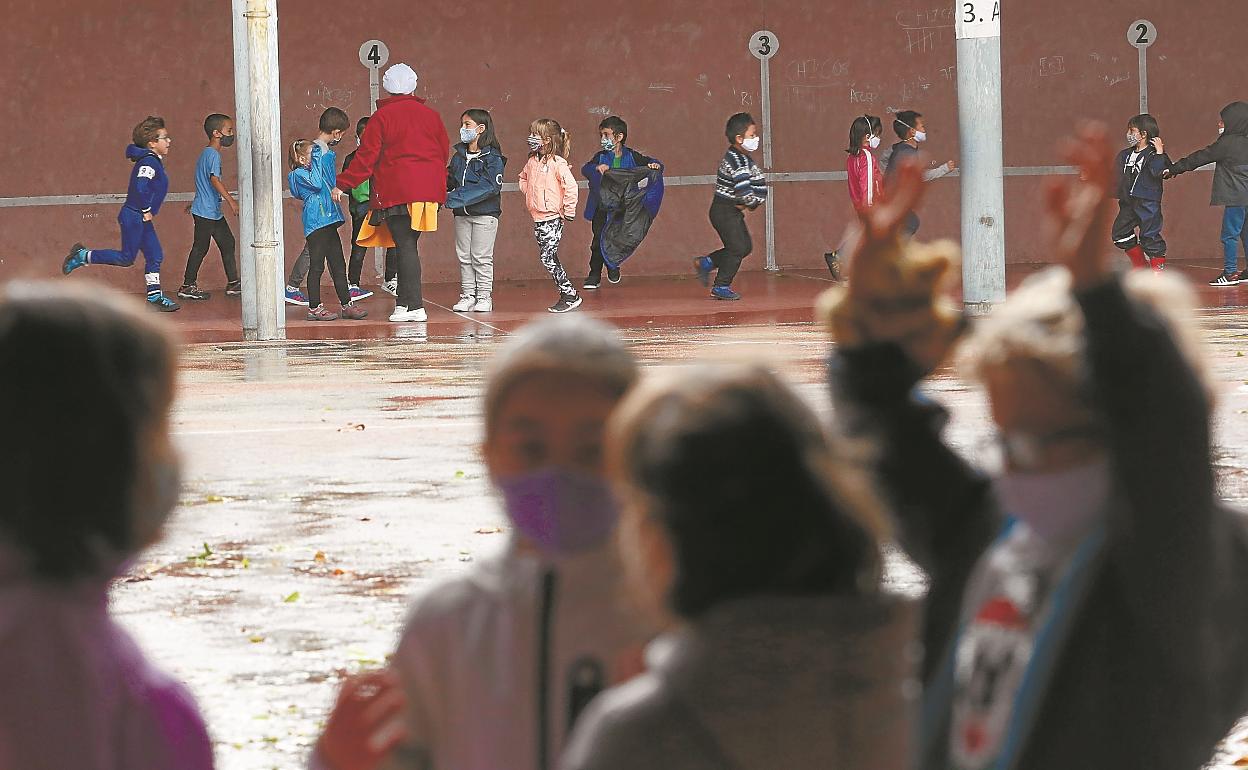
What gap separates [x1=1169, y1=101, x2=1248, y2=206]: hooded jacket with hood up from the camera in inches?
795

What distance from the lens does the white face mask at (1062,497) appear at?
229 cm

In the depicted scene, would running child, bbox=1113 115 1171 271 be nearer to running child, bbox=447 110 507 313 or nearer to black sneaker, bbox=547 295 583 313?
black sneaker, bbox=547 295 583 313

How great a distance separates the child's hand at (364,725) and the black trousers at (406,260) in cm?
1469

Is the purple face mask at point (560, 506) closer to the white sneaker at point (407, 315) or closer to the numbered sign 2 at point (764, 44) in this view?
the white sneaker at point (407, 315)

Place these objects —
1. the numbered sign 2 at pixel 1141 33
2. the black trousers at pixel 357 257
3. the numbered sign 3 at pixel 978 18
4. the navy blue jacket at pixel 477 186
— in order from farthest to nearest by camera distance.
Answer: the numbered sign 2 at pixel 1141 33 < the black trousers at pixel 357 257 < the navy blue jacket at pixel 477 186 < the numbered sign 3 at pixel 978 18

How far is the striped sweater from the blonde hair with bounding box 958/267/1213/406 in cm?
1664

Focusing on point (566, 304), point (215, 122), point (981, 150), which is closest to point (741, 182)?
point (566, 304)

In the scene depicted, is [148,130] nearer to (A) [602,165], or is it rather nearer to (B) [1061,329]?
(A) [602,165]

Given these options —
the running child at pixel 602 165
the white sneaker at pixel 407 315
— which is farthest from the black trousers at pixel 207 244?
the running child at pixel 602 165

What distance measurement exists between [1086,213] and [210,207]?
18.7 metres

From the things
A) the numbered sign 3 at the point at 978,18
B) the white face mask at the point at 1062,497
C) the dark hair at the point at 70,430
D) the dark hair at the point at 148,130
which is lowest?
the white face mask at the point at 1062,497

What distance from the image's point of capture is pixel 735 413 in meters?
1.96

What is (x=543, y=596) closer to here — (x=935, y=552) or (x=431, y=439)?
(x=935, y=552)

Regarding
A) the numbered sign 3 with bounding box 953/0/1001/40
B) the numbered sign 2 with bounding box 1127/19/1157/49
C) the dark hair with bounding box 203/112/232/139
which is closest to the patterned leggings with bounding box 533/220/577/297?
the dark hair with bounding box 203/112/232/139
